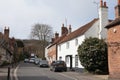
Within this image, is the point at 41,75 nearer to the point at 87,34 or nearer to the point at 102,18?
the point at 87,34

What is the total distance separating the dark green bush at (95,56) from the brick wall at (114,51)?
709 cm

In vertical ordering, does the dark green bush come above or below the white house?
below

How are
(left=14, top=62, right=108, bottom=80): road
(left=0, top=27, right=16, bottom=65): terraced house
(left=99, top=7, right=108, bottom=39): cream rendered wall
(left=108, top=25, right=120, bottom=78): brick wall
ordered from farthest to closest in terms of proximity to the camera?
(left=0, top=27, right=16, bottom=65): terraced house, (left=99, top=7, right=108, bottom=39): cream rendered wall, (left=14, top=62, right=108, bottom=80): road, (left=108, top=25, right=120, bottom=78): brick wall

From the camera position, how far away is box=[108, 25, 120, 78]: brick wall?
27.2 m

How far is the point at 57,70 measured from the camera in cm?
4338

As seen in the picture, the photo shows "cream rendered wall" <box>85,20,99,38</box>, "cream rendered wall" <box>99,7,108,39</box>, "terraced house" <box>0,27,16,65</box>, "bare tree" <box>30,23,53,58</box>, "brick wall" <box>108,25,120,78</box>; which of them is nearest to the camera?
"brick wall" <box>108,25,120,78</box>

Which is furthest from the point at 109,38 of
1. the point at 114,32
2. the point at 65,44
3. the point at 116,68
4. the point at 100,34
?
the point at 65,44

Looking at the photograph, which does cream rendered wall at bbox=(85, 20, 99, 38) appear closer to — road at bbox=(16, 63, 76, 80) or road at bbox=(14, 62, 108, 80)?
road at bbox=(16, 63, 76, 80)

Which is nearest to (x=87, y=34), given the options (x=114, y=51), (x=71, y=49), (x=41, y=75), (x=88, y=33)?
(x=88, y=33)

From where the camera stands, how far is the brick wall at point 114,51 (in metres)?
27.2

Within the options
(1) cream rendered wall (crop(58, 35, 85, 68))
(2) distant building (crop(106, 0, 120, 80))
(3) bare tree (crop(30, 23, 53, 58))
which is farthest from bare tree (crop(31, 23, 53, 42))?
(2) distant building (crop(106, 0, 120, 80))

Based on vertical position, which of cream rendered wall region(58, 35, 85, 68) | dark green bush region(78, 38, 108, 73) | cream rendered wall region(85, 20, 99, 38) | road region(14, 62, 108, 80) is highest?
cream rendered wall region(85, 20, 99, 38)

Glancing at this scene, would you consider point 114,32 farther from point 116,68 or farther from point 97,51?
point 97,51

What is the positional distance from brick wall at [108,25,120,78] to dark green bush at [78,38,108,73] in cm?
709
